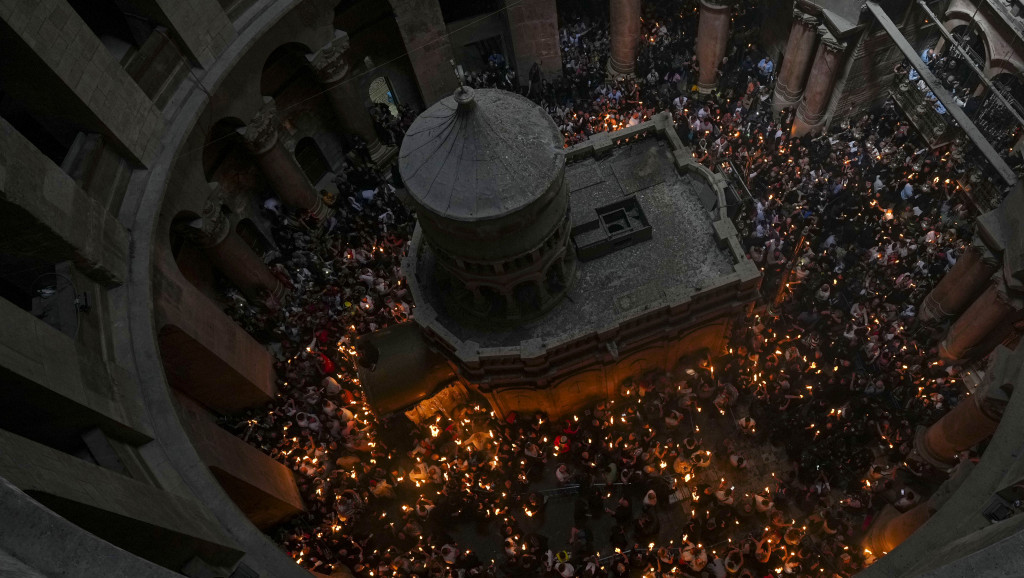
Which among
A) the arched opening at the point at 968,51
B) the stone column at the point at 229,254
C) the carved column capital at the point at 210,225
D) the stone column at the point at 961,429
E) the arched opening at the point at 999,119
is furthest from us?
the arched opening at the point at 968,51

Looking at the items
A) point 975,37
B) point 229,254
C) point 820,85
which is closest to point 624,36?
point 820,85

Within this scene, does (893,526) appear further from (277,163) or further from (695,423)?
(277,163)

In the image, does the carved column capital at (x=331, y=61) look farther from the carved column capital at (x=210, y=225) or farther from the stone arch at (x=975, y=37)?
the stone arch at (x=975, y=37)

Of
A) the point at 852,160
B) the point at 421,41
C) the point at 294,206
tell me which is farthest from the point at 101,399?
the point at 852,160

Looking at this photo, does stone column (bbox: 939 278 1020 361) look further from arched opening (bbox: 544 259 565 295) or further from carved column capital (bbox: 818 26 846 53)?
arched opening (bbox: 544 259 565 295)

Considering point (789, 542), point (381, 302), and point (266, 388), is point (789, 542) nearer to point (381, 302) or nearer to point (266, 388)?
point (381, 302)

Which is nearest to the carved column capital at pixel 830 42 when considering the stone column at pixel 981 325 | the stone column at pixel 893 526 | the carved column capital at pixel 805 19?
the carved column capital at pixel 805 19
